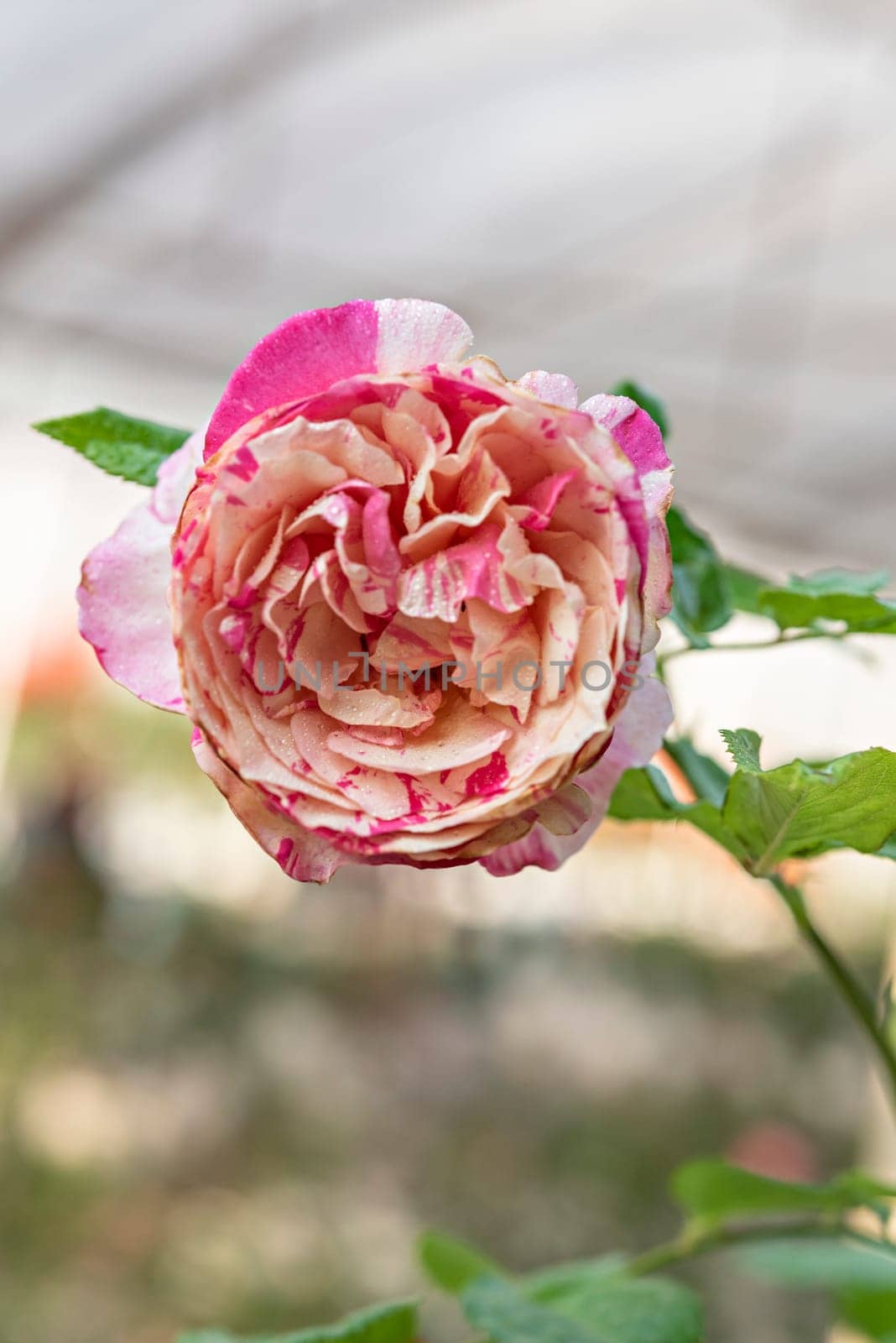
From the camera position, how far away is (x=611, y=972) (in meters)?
2.45

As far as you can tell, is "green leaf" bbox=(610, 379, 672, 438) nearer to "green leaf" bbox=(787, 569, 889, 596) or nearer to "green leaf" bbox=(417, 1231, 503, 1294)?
"green leaf" bbox=(787, 569, 889, 596)

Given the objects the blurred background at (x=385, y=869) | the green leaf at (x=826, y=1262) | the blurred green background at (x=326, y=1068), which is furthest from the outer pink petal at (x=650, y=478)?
the blurred green background at (x=326, y=1068)

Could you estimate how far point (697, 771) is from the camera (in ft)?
0.95

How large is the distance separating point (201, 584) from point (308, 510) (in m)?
0.02

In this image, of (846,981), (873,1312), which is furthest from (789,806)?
(873,1312)

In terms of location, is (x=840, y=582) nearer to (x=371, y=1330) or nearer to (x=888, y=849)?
(x=888, y=849)

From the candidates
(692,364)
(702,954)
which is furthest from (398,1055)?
(692,364)

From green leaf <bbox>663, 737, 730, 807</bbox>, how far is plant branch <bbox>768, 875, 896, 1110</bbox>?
25 mm

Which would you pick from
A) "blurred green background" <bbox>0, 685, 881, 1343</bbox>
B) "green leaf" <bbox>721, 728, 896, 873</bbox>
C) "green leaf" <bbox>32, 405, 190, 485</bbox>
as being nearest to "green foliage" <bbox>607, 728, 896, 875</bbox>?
"green leaf" <bbox>721, 728, 896, 873</bbox>

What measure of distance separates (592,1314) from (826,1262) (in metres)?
0.06

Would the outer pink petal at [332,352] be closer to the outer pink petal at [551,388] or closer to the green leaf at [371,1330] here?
the outer pink petal at [551,388]

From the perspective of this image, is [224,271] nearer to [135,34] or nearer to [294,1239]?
[135,34]

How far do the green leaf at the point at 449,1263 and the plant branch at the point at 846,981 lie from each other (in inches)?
6.4

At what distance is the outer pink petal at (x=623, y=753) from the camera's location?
184 mm
